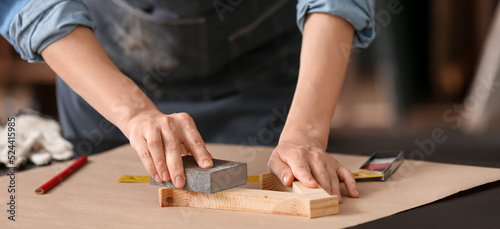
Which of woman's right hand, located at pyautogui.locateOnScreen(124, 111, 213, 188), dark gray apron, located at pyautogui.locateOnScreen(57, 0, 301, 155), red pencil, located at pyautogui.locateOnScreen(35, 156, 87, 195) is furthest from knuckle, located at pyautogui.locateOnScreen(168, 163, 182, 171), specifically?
dark gray apron, located at pyautogui.locateOnScreen(57, 0, 301, 155)

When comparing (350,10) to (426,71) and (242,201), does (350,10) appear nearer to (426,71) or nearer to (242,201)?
(242,201)

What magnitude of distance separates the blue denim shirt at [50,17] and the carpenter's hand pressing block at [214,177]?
388 millimetres

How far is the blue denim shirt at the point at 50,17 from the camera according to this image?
1009 mm

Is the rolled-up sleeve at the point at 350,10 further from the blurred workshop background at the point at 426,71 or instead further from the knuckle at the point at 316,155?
the blurred workshop background at the point at 426,71

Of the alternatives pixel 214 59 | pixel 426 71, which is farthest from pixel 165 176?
pixel 426 71

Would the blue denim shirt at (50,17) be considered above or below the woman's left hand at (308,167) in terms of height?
above

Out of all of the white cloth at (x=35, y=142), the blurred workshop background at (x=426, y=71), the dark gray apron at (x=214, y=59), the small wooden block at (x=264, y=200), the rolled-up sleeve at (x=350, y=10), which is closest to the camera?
the small wooden block at (x=264, y=200)

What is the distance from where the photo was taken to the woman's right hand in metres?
0.83

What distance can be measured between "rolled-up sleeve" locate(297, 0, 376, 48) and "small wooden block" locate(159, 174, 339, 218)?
396 mm

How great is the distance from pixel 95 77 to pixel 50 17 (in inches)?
5.9

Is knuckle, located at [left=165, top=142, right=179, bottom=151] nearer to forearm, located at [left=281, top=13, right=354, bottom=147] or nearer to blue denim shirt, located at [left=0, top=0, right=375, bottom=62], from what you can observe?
forearm, located at [left=281, top=13, right=354, bottom=147]

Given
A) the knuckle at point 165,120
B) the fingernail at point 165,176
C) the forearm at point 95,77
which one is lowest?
the fingernail at point 165,176

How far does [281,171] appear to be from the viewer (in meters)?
0.90

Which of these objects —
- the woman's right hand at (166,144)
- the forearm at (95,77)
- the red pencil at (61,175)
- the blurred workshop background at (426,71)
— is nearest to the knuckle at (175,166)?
the woman's right hand at (166,144)
